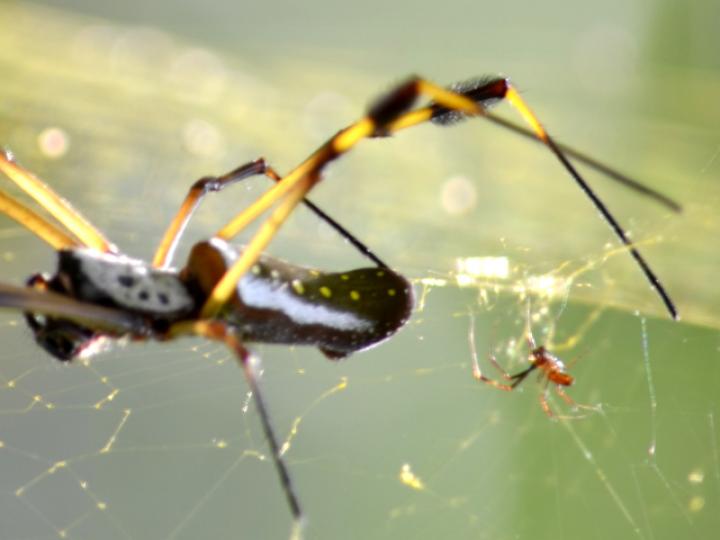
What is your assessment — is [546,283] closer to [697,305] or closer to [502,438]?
[697,305]

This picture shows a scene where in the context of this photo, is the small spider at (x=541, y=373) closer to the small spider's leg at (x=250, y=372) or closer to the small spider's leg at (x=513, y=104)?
the small spider's leg at (x=513, y=104)

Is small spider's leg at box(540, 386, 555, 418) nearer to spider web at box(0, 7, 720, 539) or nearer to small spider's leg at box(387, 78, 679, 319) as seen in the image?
spider web at box(0, 7, 720, 539)

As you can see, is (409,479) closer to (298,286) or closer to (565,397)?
(565,397)

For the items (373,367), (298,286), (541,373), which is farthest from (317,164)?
(373,367)

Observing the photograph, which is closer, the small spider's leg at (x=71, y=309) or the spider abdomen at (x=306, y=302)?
the small spider's leg at (x=71, y=309)

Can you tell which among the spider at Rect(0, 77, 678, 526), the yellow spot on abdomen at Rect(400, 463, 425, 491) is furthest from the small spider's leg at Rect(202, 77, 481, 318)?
the yellow spot on abdomen at Rect(400, 463, 425, 491)

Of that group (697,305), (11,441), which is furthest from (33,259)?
(697,305)

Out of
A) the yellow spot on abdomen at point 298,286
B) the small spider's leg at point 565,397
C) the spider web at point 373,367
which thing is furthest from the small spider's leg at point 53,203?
the small spider's leg at point 565,397
